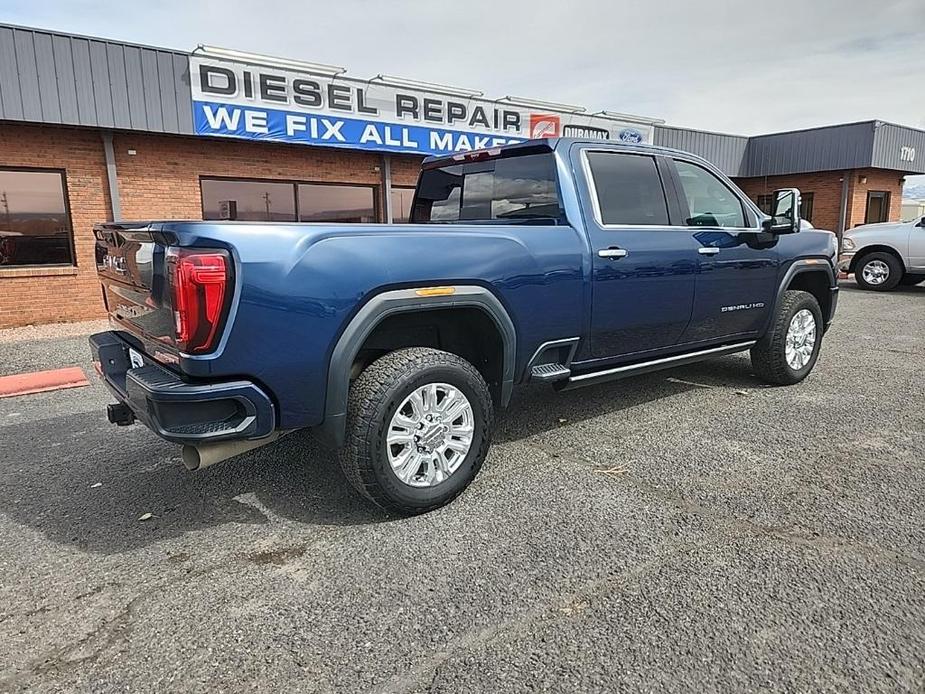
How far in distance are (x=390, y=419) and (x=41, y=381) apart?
491 centimetres

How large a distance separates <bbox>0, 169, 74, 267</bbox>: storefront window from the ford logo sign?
11.8 meters

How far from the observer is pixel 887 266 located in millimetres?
13820

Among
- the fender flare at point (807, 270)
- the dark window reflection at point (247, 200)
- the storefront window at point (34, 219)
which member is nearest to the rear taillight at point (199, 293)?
the fender flare at point (807, 270)

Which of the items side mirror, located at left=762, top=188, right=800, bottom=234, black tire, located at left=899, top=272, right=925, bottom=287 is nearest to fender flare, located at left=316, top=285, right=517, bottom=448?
side mirror, located at left=762, top=188, right=800, bottom=234

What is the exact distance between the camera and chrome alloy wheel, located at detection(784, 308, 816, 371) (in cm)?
558

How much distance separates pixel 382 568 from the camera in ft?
9.20

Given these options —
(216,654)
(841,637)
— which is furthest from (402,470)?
(841,637)

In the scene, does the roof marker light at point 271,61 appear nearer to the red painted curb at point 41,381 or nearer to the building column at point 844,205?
the red painted curb at point 41,381

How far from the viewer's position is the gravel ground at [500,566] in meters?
2.18

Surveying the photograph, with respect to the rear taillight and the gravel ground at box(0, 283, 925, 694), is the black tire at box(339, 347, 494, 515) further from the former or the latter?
the rear taillight

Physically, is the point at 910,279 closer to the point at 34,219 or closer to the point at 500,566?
the point at 500,566

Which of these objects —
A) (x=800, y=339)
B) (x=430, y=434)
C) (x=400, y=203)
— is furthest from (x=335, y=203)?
(x=430, y=434)

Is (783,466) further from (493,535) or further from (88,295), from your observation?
(88,295)

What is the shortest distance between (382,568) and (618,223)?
8.57ft
